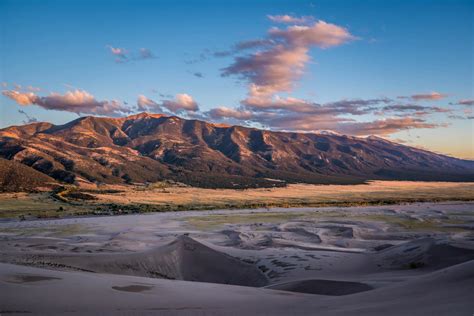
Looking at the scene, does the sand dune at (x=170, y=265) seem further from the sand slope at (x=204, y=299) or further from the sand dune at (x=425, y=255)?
the sand dune at (x=425, y=255)

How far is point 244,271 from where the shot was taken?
56.7 ft

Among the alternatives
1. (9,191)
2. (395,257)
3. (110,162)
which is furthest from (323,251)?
(110,162)

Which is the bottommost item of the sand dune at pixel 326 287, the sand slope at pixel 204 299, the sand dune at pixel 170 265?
the sand dune at pixel 170 265

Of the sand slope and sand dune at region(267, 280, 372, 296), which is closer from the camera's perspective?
the sand slope

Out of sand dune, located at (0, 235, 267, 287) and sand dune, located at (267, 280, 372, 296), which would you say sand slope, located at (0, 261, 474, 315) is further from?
sand dune, located at (0, 235, 267, 287)

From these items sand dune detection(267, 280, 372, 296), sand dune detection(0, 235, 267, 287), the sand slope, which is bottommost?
sand dune detection(0, 235, 267, 287)

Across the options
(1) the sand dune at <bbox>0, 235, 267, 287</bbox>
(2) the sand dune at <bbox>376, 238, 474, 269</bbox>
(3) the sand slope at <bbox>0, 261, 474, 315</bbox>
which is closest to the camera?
(3) the sand slope at <bbox>0, 261, 474, 315</bbox>

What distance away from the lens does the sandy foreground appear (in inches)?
306

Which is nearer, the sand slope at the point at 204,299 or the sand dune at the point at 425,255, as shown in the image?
the sand slope at the point at 204,299

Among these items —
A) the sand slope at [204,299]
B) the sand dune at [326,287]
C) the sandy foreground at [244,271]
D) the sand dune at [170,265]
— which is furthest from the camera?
the sand dune at [170,265]

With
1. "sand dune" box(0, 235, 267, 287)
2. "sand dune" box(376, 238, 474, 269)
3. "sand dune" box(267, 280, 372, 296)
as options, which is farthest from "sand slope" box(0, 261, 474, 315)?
"sand dune" box(376, 238, 474, 269)

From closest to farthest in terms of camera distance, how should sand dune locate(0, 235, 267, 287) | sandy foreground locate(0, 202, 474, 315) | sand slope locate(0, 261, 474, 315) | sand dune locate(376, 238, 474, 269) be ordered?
sand slope locate(0, 261, 474, 315), sandy foreground locate(0, 202, 474, 315), sand dune locate(376, 238, 474, 269), sand dune locate(0, 235, 267, 287)

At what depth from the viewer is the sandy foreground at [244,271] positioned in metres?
7.77

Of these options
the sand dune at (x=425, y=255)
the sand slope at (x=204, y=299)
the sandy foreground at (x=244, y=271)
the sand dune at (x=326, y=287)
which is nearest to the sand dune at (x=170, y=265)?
the sandy foreground at (x=244, y=271)
